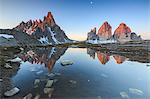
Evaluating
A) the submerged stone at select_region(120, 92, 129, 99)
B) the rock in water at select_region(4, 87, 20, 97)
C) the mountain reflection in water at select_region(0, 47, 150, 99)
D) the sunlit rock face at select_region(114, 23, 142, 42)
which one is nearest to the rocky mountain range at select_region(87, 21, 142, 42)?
the sunlit rock face at select_region(114, 23, 142, 42)

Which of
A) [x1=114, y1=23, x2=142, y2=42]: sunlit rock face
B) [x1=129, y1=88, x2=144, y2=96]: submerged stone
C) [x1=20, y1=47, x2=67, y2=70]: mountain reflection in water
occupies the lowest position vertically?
Answer: [x1=129, y1=88, x2=144, y2=96]: submerged stone

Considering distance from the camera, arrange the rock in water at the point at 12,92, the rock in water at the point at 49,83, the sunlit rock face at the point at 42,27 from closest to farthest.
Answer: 1. the rock in water at the point at 12,92
2. the rock in water at the point at 49,83
3. the sunlit rock face at the point at 42,27

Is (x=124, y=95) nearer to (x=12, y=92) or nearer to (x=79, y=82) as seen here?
(x=79, y=82)

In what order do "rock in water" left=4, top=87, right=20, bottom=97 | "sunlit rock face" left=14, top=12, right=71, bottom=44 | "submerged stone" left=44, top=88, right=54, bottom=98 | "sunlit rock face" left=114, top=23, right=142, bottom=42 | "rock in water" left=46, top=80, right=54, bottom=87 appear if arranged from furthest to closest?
1. "sunlit rock face" left=14, top=12, right=71, bottom=44
2. "sunlit rock face" left=114, top=23, right=142, bottom=42
3. "rock in water" left=46, top=80, right=54, bottom=87
4. "submerged stone" left=44, top=88, right=54, bottom=98
5. "rock in water" left=4, top=87, right=20, bottom=97

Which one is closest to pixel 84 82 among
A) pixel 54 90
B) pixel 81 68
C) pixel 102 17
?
pixel 54 90

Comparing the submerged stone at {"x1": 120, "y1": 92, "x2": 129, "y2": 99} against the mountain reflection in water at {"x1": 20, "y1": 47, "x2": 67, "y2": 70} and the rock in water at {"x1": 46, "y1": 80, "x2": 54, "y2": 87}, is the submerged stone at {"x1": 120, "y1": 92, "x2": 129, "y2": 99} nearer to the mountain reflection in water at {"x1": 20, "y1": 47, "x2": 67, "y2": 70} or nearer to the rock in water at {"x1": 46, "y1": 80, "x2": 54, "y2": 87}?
the rock in water at {"x1": 46, "y1": 80, "x2": 54, "y2": 87}

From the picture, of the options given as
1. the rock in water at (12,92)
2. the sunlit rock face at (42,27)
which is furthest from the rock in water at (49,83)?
the sunlit rock face at (42,27)

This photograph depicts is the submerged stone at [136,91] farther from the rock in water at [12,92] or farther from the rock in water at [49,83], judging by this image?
the rock in water at [12,92]

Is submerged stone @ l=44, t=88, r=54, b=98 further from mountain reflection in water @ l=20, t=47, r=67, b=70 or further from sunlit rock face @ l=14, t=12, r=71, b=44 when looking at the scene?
sunlit rock face @ l=14, t=12, r=71, b=44

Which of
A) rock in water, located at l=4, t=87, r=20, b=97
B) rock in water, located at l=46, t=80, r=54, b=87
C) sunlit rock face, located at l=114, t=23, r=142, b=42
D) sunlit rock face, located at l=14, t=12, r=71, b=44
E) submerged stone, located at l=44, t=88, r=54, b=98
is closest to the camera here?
rock in water, located at l=4, t=87, r=20, b=97

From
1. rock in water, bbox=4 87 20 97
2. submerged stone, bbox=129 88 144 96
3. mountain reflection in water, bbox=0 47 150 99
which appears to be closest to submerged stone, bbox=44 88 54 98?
Answer: mountain reflection in water, bbox=0 47 150 99

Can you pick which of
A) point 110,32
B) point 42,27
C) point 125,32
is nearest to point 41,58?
point 110,32

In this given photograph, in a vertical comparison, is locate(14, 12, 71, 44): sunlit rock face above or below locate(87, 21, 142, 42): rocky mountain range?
above

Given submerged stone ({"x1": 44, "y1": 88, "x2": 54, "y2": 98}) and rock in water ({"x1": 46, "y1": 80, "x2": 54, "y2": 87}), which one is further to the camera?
rock in water ({"x1": 46, "y1": 80, "x2": 54, "y2": 87})
